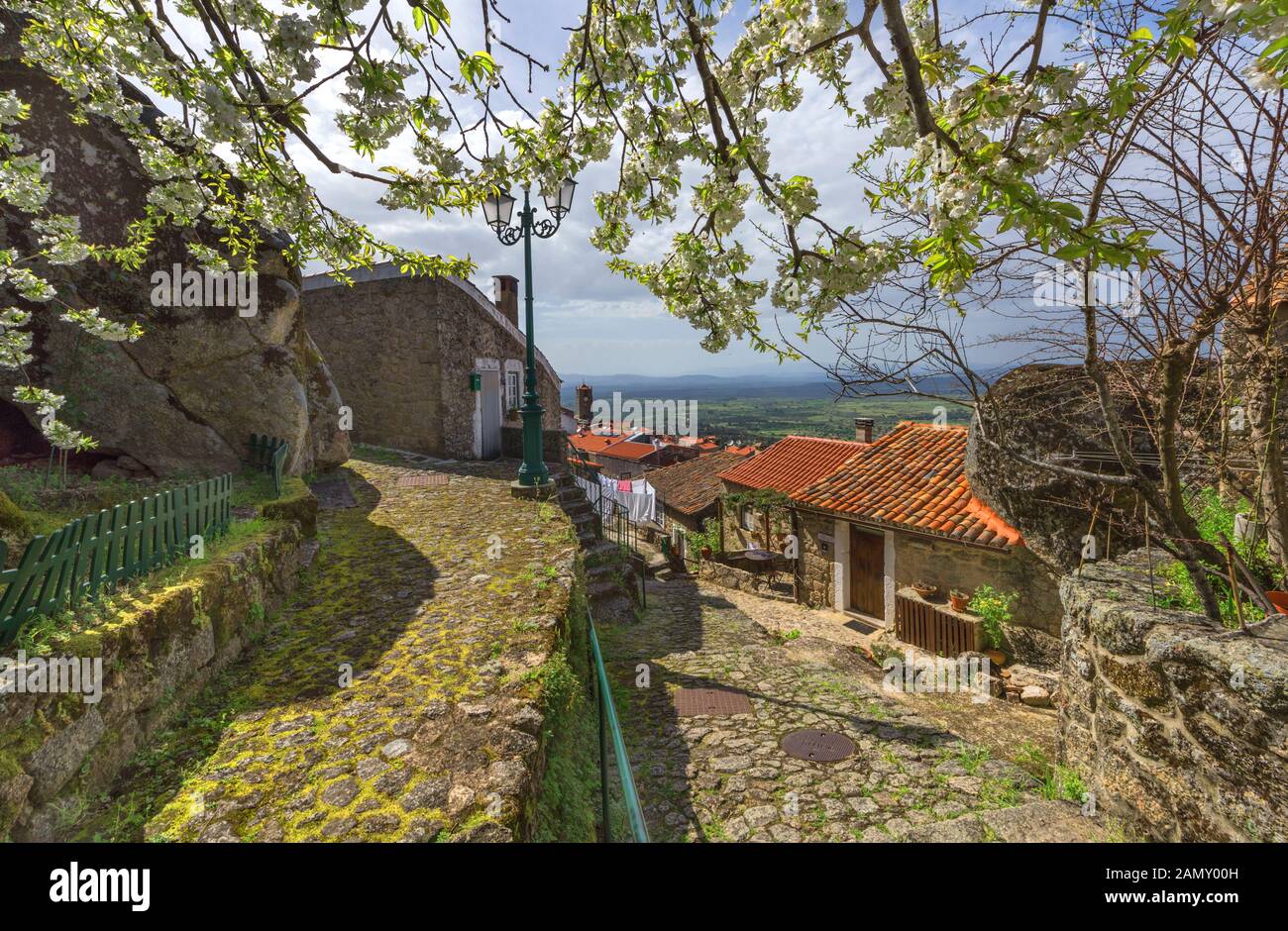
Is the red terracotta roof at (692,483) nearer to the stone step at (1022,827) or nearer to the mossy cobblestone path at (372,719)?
the mossy cobblestone path at (372,719)

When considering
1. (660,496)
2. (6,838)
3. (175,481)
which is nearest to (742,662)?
(6,838)

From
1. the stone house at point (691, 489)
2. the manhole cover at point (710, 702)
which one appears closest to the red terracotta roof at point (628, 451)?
the stone house at point (691, 489)

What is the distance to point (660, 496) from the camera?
93.1 feet

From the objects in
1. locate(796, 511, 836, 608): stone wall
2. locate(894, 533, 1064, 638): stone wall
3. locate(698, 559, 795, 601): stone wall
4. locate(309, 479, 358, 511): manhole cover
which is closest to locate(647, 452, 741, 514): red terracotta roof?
locate(698, 559, 795, 601): stone wall

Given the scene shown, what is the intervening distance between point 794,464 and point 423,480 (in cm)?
1253

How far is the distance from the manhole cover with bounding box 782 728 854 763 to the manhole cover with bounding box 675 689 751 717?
0.76 m

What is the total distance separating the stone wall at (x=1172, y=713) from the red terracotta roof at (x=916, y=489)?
21.1 ft

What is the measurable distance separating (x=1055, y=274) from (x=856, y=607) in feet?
40.2

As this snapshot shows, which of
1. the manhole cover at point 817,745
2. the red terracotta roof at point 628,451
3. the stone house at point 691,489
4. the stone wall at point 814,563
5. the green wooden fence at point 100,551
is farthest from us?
the red terracotta roof at point 628,451

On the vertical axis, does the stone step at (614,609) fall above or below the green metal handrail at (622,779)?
below

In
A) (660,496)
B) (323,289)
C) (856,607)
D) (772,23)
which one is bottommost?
(856,607)

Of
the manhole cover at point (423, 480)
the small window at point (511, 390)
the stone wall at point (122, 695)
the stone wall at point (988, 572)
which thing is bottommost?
the stone wall at point (988, 572)

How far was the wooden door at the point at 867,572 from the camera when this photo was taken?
543 inches
